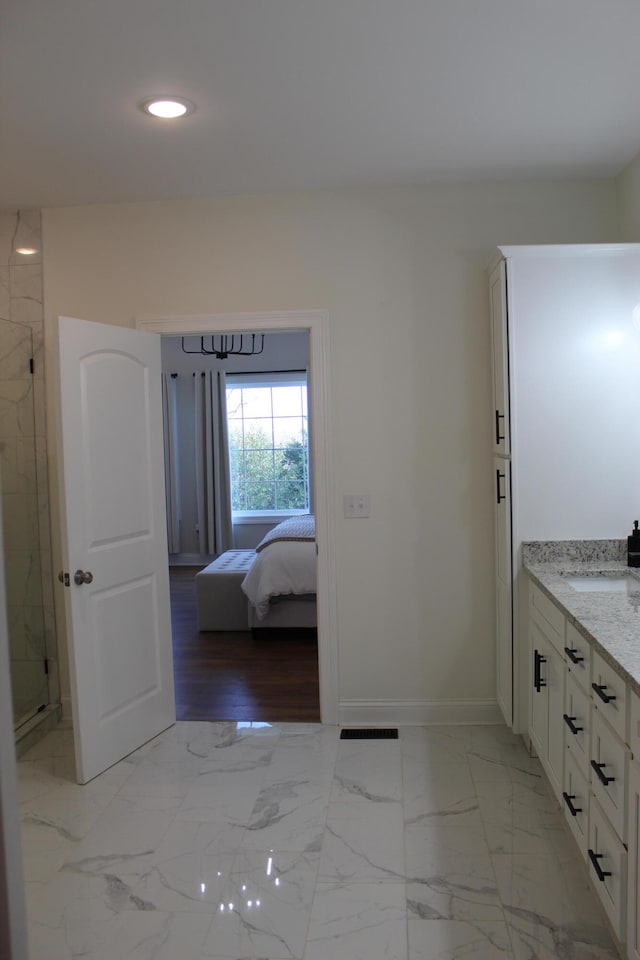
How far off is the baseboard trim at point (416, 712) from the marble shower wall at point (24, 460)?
1.58 m

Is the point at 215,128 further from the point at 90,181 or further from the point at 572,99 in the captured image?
the point at 572,99

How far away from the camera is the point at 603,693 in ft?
6.44

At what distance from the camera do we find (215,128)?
8.96 feet

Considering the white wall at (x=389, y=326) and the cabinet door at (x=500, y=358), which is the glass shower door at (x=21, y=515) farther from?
the cabinet door at (x=500, y=358)

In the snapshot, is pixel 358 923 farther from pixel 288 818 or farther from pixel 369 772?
pixel 369 772

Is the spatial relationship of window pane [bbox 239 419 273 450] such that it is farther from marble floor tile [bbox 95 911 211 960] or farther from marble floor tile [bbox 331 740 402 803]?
marble floor tile [bbox 95 911 211 960]

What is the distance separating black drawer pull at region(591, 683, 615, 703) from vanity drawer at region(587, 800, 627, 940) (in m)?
0.33

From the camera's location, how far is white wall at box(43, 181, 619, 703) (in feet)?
11.5

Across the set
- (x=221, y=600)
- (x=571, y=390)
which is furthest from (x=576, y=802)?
(x=221, y=600)

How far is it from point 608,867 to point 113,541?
231cm

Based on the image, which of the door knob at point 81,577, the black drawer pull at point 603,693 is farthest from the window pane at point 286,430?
the black drawer pull at point 603,693

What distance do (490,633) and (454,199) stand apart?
206 centimetres

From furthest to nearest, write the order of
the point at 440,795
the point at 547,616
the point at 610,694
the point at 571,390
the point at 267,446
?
the point at 267,446 → the point at 571,390 → the point at 440,795 → the point at 547,616 → the point at 610,694

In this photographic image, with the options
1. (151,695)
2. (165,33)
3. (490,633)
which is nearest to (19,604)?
(151,695)
